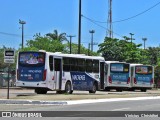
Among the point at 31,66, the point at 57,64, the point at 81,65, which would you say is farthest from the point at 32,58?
the point at 81,65

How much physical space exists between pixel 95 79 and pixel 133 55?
42.8 meters

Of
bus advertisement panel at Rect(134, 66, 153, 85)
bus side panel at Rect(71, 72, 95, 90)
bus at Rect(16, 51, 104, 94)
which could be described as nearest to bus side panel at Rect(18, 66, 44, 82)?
bus at Rect(16, 51, 104, 94)

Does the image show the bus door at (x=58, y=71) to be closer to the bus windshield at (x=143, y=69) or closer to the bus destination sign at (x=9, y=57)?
the bus destination sign at (x=9, y=57)

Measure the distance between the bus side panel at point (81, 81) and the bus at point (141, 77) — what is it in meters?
13.4

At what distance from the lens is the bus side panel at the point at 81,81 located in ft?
119

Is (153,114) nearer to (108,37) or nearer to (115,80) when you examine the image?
(115,80)

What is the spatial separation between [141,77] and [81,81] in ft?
52.3

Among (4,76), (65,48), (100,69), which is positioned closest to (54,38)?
(65,48)

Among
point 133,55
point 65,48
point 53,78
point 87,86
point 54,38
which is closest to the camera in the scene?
point 53,78

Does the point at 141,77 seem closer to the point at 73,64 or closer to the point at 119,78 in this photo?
the point at 119,78

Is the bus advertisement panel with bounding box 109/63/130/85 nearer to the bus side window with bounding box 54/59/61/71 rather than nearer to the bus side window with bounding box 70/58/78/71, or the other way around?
the bus side window with bounding box 70/58/78/71

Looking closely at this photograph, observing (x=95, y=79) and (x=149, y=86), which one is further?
(x=149, y=86)

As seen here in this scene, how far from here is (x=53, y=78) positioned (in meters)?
33.7

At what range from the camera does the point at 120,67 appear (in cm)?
4916
